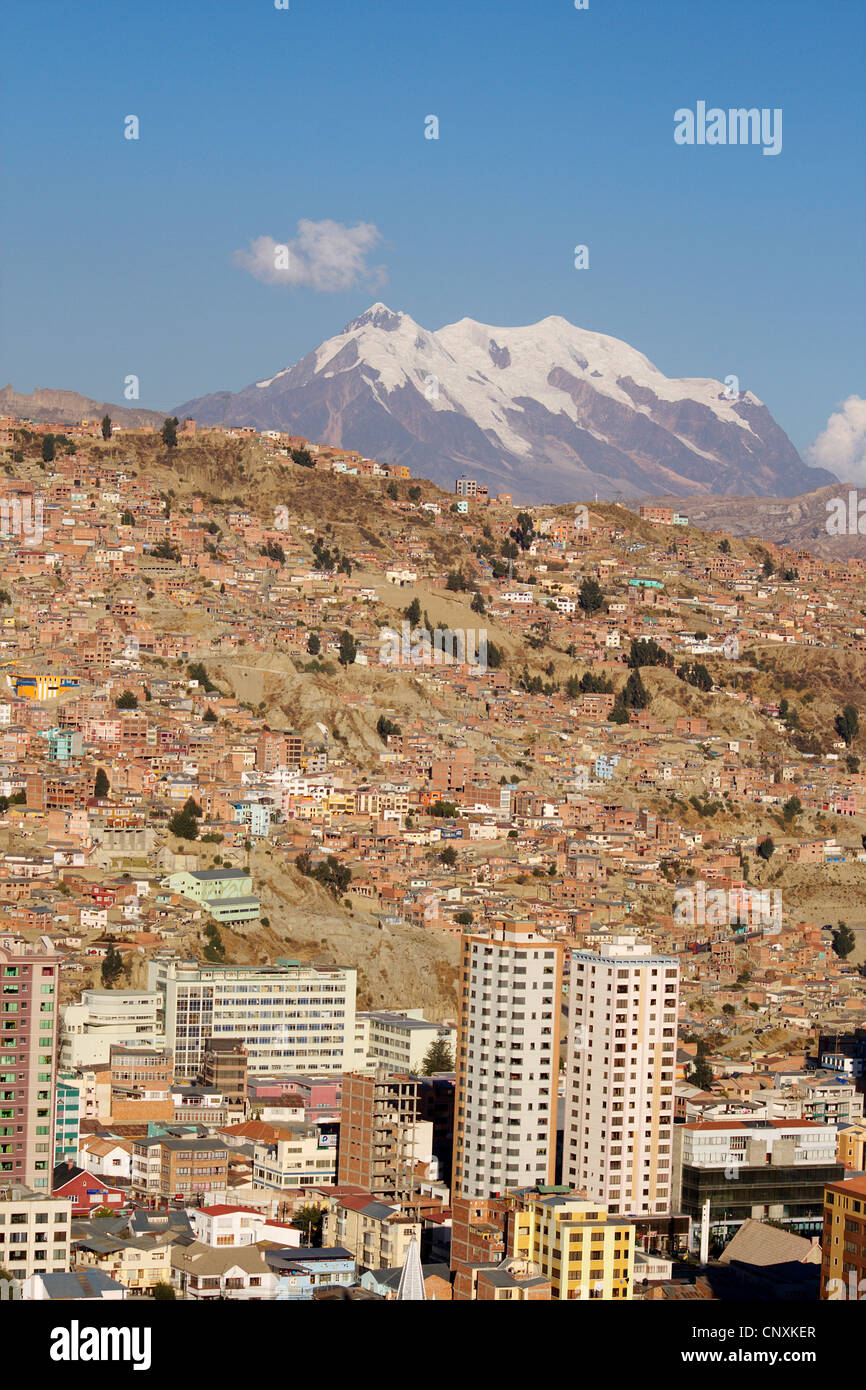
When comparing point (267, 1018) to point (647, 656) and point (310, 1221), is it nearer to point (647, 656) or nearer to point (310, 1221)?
point (310, 1221)

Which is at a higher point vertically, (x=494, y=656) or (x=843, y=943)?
(x=494, y=656)

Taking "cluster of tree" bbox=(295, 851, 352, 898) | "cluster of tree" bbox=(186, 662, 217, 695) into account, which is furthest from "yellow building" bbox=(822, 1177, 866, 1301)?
"cluster of tree" bbox=(186, 662, 217, 695)

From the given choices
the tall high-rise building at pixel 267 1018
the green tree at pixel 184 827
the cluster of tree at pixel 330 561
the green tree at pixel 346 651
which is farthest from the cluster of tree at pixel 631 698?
the tall high-rise building at pixel 267 1018

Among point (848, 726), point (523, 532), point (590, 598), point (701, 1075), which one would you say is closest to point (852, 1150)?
point (701, 1075)

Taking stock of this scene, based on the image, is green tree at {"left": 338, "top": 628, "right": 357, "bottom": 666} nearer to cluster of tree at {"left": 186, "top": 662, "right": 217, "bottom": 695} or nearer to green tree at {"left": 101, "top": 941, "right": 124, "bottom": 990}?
cluster of tree at {"left": 186, "top": 662, "right": 217, "bottom": 695}

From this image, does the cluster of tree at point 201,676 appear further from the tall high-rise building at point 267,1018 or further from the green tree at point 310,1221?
the green tree at point 310,1221

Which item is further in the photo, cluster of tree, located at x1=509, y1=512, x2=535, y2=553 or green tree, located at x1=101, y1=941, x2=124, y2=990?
cluster of tree, located at x1=509, y1=512, x2=535, y2=553
